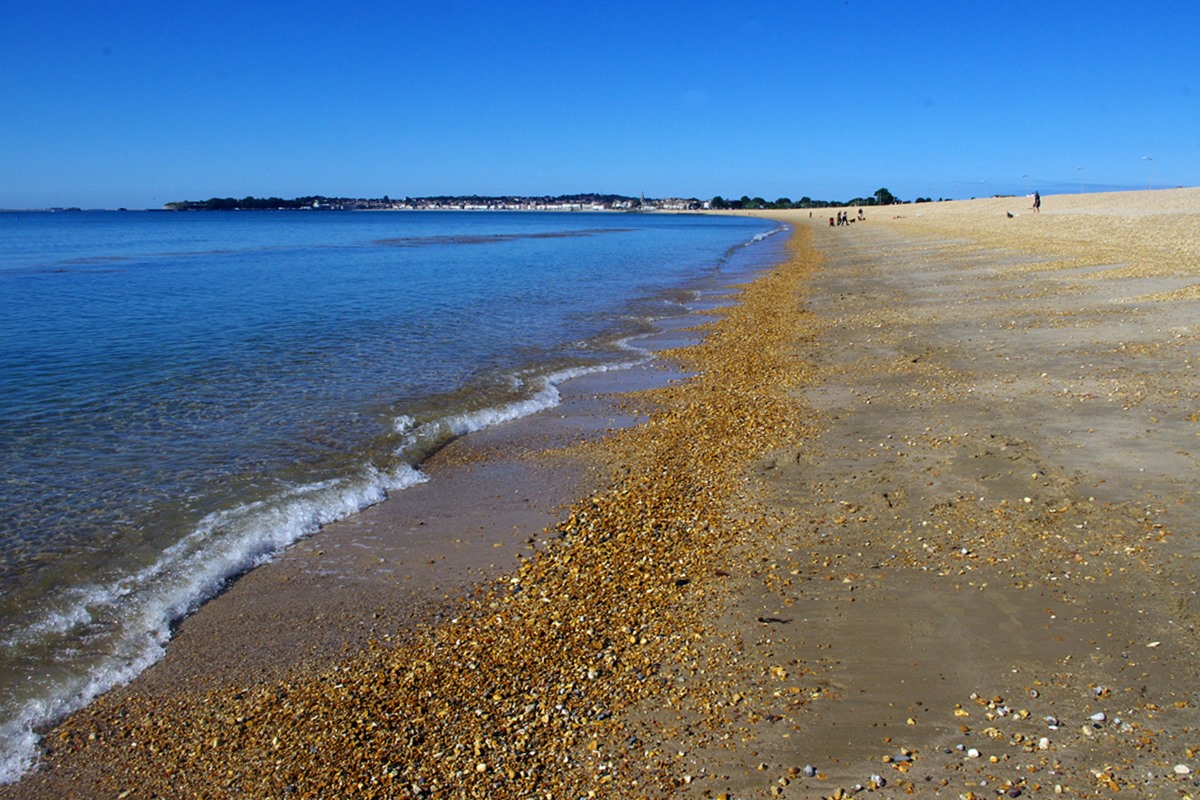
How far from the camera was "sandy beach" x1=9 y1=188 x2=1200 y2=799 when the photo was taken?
4.10m

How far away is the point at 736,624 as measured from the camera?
5.42 metres

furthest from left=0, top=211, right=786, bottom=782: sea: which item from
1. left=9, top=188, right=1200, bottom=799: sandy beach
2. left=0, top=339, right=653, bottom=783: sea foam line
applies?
left=9, top=188, right=1200, bottom=799: sandy beach

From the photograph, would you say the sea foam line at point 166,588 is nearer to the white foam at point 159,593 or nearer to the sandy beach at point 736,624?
the white foam at point 159,593

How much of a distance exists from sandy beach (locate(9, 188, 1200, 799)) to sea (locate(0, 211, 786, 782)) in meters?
0.55

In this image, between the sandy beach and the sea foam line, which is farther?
the sea foam line

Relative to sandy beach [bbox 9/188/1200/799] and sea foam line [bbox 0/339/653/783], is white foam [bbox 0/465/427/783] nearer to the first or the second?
sea foam line [bbox 0/339/653/783]

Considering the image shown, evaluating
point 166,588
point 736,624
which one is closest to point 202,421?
point 166,588

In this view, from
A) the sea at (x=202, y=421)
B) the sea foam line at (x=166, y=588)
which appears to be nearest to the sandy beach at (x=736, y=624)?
the sea foam line at (x=166, y=588)

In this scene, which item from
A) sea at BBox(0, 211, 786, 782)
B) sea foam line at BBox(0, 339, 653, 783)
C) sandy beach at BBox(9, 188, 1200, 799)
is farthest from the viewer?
sea at BBox(0, 211, 786, 782)

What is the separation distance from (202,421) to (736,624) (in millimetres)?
9169

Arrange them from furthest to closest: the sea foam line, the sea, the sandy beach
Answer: the sea, the sea foam line, the sandy beach

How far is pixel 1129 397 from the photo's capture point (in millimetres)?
9422

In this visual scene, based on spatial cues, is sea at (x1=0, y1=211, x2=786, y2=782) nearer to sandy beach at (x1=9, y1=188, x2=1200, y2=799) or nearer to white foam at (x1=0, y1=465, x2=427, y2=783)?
white foam at (x1=0, y1=465, x2=427, y2=783)

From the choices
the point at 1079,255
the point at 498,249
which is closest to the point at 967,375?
the point at 1079,255
